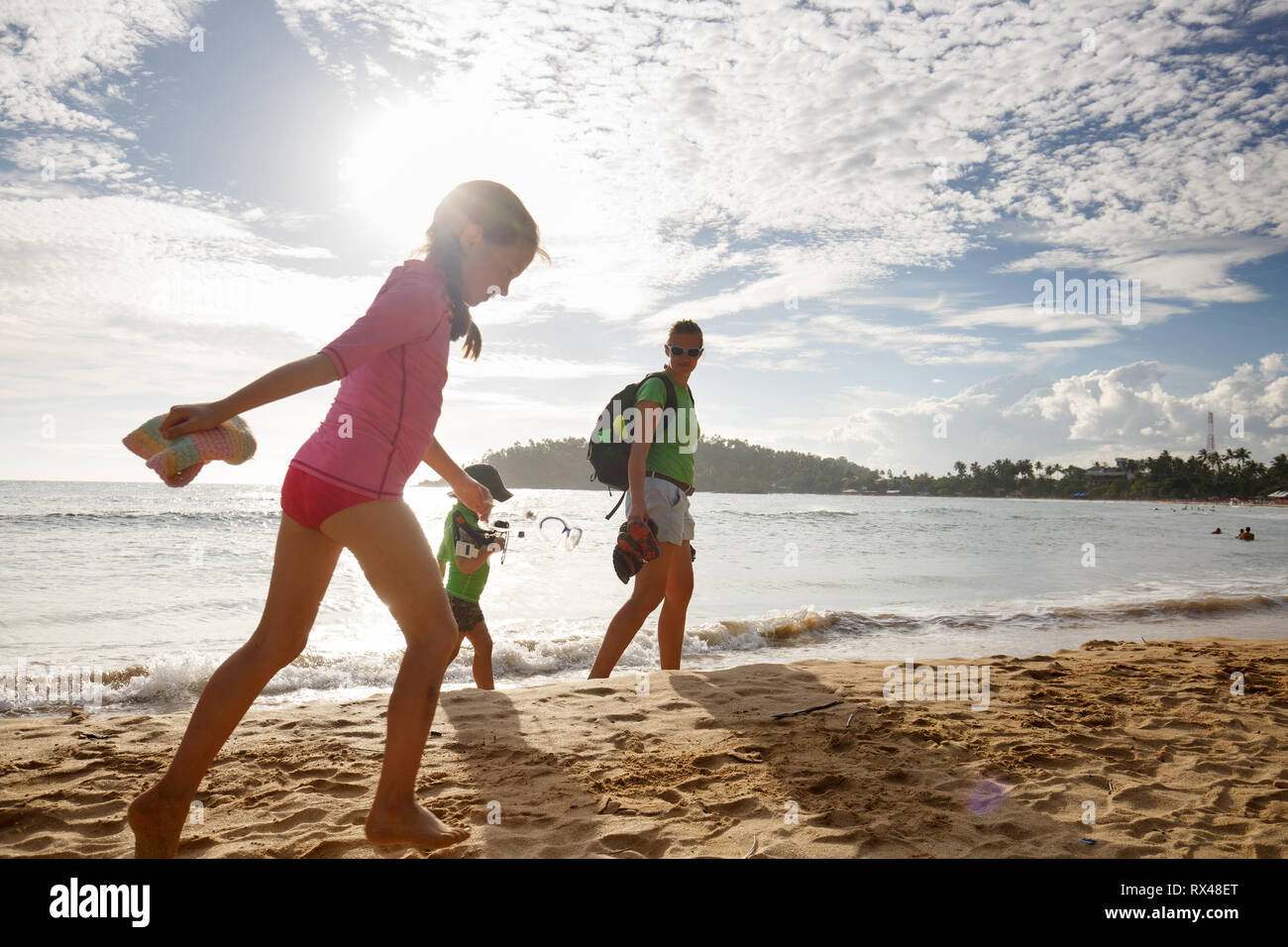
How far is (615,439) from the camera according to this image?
4.92 metres

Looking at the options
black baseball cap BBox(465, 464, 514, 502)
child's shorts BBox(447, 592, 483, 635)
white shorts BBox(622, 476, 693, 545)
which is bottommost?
child's shorts BBox(447, 592, 483, 635)

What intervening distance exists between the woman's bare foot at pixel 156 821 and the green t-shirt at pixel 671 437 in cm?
319

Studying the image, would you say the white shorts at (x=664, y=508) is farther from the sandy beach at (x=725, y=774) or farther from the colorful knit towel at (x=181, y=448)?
the colorful knit towel at (x=181, y=448)

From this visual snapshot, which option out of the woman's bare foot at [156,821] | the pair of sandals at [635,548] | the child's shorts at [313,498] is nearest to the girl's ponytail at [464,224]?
the child's shorts at [313,498]

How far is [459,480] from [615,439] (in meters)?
2.20

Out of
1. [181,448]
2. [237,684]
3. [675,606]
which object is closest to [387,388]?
[181,448]

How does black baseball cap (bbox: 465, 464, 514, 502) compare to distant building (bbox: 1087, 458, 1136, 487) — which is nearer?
black baseball cap (bbox: 465, 464, 514, 502)

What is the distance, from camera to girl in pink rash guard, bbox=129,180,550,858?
211 centimetres

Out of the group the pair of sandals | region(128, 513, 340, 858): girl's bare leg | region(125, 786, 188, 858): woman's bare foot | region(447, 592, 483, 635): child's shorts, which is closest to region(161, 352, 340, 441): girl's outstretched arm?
region(128, 513, 340, 858): girl's bare leg

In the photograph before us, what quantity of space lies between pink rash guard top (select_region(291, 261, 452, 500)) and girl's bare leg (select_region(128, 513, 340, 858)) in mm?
245

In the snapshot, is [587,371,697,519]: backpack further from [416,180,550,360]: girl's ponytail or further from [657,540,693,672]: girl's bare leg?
[416,180,550,360]: girl's ponytail

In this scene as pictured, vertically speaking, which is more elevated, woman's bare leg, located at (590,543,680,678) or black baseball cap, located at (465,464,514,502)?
black baseball cap, located at (465,464,514,502)

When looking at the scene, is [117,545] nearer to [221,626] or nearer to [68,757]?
[221,626]
